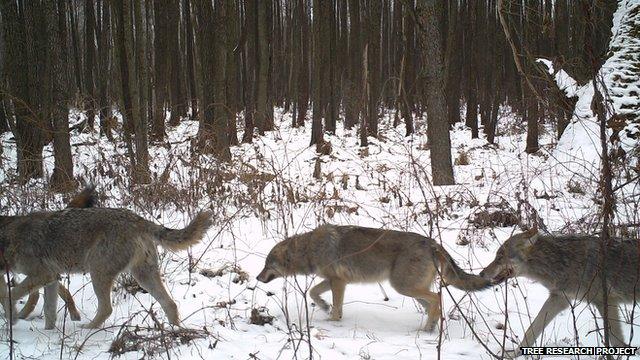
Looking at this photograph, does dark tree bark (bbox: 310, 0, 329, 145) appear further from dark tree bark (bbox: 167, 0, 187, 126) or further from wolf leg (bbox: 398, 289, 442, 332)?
wolf leg (bbox: 398, 289, 442, 332)

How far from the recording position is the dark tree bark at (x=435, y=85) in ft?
37.0

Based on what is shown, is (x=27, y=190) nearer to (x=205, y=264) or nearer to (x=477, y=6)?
(x=205, y=264)

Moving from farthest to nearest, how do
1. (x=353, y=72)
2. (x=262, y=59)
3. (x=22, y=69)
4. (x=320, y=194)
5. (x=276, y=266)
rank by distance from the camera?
(x=353, y=72) < (x=262, y=59) < (x=22, y=69) < (x=320, y=194) < (x=276, y=266)

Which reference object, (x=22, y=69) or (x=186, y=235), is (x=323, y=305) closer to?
(x=186, y=235)

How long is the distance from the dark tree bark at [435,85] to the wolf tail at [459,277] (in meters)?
6.19

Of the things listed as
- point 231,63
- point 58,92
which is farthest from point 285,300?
point 231,63

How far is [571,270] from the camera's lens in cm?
427

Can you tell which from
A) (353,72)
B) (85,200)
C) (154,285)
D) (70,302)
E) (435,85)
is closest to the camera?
Answer: (154,285)

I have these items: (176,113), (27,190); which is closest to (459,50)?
(176,113)

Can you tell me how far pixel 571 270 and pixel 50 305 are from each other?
4.96 metres

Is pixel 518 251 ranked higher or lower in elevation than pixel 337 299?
higher

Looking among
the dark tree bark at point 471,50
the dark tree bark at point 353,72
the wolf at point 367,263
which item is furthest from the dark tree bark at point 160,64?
the wolf at point 367,263

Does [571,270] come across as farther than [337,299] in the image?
No

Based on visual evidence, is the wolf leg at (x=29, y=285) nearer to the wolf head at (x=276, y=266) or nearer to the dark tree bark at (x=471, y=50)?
the wolf head at (x=276, y=266)
